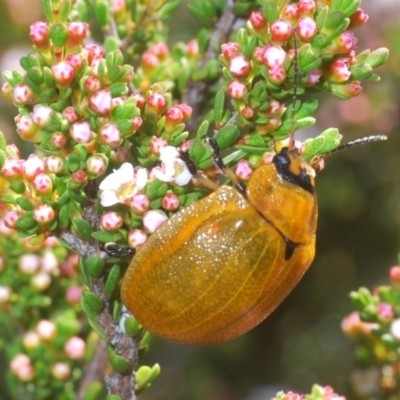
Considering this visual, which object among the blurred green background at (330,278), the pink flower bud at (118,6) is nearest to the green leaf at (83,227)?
the pink flower bud at (118,6)

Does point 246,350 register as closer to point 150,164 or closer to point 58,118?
point 150,164

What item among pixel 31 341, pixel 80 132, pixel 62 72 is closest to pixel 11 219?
pixel 80 132

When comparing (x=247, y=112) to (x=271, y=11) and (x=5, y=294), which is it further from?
(x=5, y=294)

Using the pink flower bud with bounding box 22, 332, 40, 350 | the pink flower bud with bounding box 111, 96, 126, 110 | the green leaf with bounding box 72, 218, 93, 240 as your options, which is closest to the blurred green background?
the pink flower bud with bounding box 22, 332, 40, 350

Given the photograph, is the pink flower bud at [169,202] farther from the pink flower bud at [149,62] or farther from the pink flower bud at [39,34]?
the pink flower bud at [149,62]

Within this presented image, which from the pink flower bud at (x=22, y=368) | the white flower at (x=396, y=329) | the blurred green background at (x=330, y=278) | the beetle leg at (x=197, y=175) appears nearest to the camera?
the beetle leg at (x=197, y=175)
